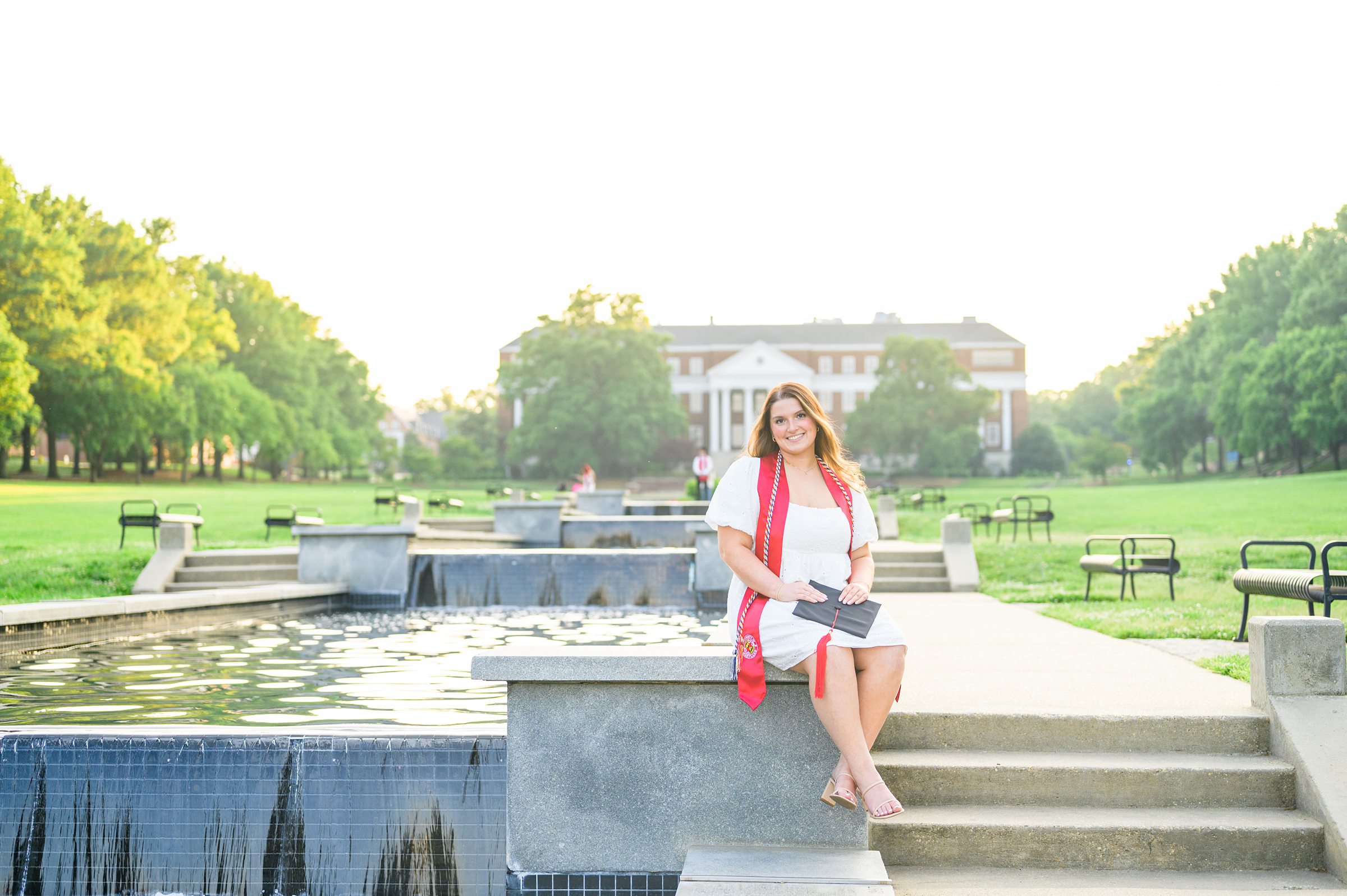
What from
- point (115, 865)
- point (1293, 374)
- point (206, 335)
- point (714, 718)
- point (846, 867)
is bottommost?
point (115, 865)

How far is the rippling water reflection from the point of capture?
7.04m

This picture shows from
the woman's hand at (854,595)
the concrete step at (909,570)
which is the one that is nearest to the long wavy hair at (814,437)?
the woman's hand at (854,595)

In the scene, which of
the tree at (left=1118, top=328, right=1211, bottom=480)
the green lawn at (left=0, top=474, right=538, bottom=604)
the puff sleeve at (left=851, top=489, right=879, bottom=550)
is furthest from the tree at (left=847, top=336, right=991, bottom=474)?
the puff sleeve at (left=851, top=489, right=879, bottom=550)

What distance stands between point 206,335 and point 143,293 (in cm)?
1148

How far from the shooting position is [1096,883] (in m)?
4.49

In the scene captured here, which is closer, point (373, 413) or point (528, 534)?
point (528, 534)

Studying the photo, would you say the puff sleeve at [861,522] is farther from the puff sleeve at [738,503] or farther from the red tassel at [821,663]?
the red tassel at [821,663]

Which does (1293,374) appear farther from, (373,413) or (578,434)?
(373,413)

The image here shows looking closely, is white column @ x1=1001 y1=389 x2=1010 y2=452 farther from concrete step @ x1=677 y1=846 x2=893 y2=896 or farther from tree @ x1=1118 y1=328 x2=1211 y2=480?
concrete step @ x1=677 y1=846 x2=893 y2=896

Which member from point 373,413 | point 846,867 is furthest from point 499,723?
point 373,413

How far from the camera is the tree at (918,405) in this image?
74688 millimetres

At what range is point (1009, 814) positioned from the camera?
4.87 m

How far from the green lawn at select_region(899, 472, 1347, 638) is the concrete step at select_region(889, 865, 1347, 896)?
16.6ft

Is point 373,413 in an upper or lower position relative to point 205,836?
upper
